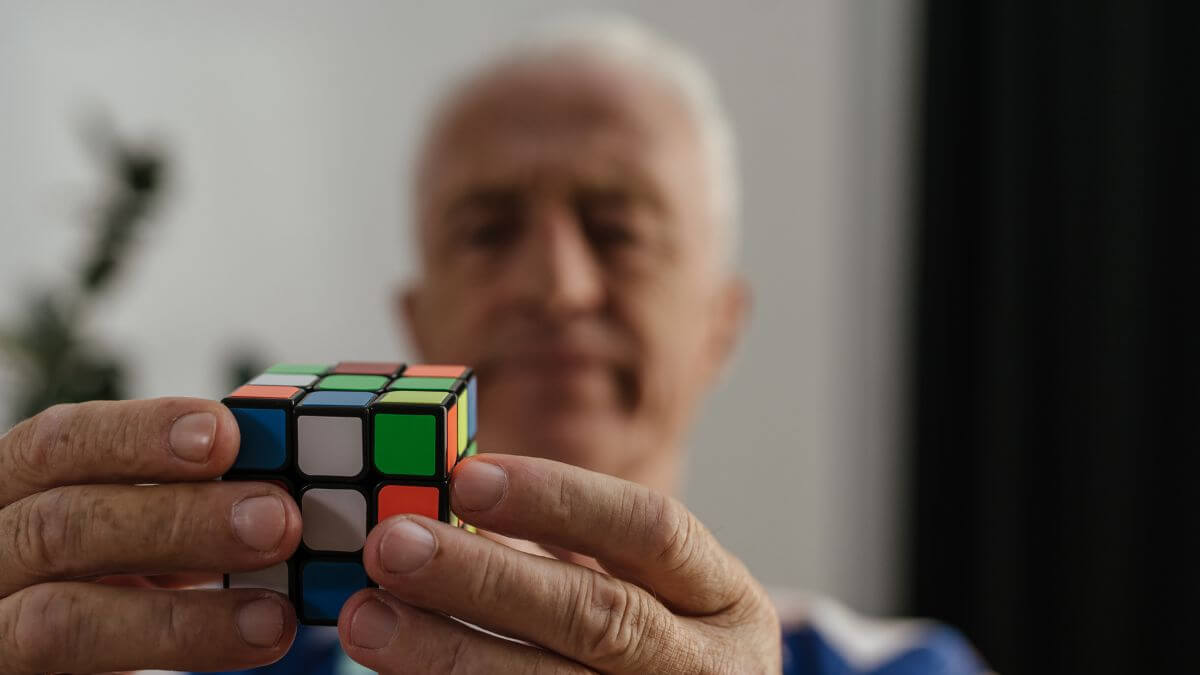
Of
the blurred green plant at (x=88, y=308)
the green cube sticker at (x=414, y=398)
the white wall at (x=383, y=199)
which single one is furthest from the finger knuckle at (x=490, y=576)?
the white wall at (x=383, y=199)

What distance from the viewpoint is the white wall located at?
9.24 ft

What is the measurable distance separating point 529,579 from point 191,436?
8.4 inches

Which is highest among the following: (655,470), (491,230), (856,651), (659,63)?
(659,63)

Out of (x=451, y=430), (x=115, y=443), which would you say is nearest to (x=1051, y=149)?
(x=451, y=430)

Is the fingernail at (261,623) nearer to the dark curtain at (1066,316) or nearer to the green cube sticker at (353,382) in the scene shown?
the green cube sticker at (353,382)

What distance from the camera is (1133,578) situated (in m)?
2.37

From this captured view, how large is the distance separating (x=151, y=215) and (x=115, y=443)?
1.85 meters

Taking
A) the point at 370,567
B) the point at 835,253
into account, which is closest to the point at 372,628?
the point at 370,567

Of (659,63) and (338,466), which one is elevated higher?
(659,63)

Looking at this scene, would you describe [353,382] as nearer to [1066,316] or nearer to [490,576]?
[490,576]

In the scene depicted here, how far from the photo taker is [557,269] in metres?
1.11

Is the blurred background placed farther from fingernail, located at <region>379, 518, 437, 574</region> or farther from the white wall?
fingernail, located at <region>379, 518, 437, 574</region>

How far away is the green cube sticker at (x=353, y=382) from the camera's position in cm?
60

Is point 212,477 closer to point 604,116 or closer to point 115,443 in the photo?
point 115,443
